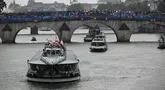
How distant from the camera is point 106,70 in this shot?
7006cm

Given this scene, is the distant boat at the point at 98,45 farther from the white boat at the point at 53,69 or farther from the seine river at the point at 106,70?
the white boat at the point at 53,69

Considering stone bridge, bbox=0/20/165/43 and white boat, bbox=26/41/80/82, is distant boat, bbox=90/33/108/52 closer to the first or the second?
stone bridge, bbox=0/20/165/43

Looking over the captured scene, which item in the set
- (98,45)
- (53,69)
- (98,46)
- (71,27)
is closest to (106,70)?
(53,69)

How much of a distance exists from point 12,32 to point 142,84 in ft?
215

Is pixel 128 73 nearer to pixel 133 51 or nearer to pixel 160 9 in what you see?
pixel 133 51

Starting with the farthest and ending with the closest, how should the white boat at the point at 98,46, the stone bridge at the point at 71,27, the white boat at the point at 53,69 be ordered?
1. the stone bridge at the point at 71,27
2. the white boat at the point at 98,46
3. the white boat at the point at 53,69

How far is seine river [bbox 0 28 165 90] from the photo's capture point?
58438mm

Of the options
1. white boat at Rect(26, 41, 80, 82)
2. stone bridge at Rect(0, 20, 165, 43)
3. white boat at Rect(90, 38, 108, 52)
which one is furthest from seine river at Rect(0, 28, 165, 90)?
stone bridge at Rect(0, 20, 165, 43)

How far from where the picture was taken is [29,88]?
188ft

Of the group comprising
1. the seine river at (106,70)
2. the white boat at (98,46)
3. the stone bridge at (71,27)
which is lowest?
the seine river at (106,70)

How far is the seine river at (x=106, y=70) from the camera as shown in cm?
5844

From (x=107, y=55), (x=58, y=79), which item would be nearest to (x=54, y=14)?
(x=107, y=55)

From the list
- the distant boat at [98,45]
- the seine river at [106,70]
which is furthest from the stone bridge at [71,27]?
the distant boat at [98,45]

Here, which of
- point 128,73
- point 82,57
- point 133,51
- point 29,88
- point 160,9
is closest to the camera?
point 29,88
